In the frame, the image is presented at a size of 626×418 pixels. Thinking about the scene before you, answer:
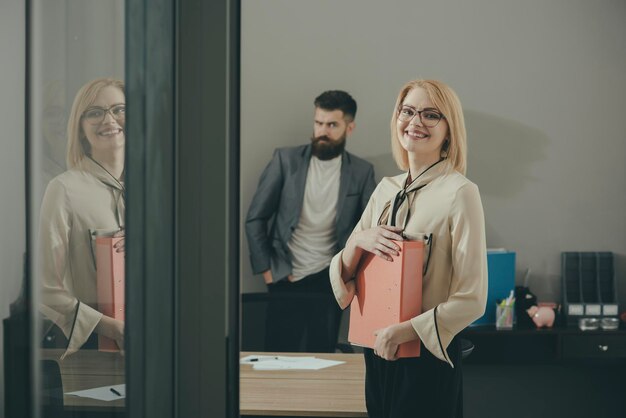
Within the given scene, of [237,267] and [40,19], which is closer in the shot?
[40,19]

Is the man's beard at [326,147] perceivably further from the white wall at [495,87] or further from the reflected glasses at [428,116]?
the reflected glasses at [428,116]

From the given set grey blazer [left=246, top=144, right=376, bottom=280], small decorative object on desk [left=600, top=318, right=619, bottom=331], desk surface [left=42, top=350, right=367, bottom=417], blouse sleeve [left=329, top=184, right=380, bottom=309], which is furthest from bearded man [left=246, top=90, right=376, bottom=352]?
blouse sleeve [left=329, top=184, right=380, bottom=309]

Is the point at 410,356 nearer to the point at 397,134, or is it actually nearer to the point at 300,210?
the point at 397,134

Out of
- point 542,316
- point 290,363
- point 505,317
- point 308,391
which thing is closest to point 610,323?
point 542,316

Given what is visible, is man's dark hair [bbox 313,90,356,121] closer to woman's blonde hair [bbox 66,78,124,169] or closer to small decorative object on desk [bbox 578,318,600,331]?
small decorative object on desk [bbox 578,318,600,331]

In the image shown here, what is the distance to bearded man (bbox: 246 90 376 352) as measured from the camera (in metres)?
3.94

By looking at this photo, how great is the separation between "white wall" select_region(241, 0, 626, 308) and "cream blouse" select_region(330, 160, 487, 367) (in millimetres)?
2383

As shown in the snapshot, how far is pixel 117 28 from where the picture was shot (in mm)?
745

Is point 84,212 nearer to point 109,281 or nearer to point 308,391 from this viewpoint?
point 109,281

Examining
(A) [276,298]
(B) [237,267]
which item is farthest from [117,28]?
(A) [276,298]

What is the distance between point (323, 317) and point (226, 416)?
231cm

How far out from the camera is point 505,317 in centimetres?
375

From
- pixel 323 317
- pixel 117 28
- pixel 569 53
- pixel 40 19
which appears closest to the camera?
pixel 40 19

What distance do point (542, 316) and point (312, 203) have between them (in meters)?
1.20
